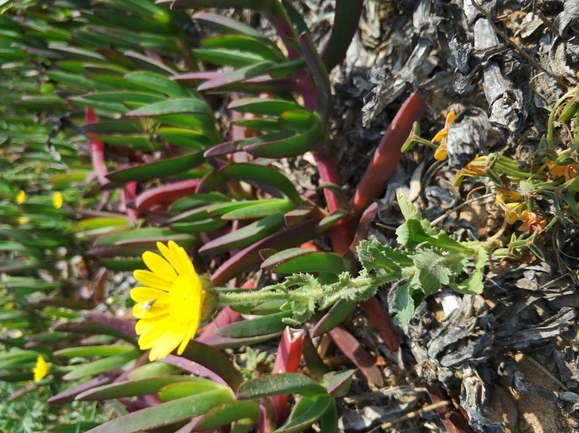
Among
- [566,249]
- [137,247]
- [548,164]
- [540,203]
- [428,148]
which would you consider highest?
[137,247]

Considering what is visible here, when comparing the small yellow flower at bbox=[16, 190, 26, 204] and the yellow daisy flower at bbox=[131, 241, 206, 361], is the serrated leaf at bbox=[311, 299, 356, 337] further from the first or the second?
the small yellow flower at bbox=[16, 190, 26, 204]

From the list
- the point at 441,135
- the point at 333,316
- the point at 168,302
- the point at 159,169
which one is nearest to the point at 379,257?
the point at 333,316

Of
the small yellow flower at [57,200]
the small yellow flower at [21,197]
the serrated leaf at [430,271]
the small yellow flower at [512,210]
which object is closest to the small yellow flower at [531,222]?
the small yellow flower at [512,210]

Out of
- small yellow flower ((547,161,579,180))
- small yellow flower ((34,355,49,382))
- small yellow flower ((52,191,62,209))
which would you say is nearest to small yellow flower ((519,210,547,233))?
small yellow flower ((547,161,579,180))

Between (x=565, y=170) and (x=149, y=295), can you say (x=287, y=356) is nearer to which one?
(x=149, y=295)

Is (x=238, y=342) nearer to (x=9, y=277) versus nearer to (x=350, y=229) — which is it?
(x=350, y=229)

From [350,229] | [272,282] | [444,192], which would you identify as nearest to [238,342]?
[272,282]
